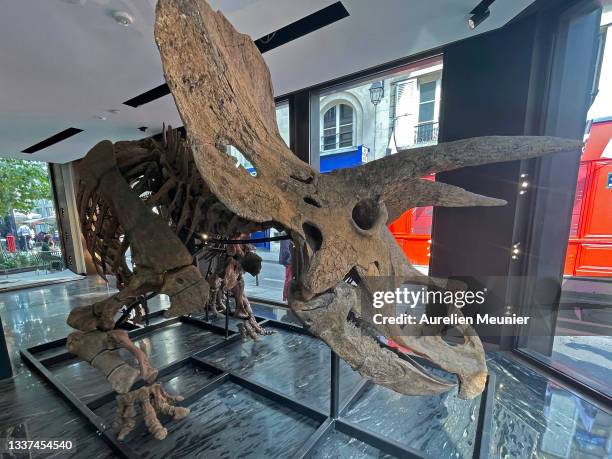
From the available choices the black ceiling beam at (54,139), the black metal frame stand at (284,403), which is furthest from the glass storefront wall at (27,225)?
the black metal frame stand at (284,403)

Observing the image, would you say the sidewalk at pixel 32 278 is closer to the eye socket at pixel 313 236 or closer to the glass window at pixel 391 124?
the glass window at pixel 391 124

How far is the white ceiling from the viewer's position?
80.0 inches

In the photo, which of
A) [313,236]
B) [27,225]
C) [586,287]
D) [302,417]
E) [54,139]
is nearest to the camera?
[313,236]

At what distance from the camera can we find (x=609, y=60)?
6.86 ft

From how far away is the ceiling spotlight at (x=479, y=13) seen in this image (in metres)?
1.99

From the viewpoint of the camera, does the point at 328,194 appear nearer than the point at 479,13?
Yes

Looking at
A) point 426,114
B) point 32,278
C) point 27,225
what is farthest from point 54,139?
point 426,114

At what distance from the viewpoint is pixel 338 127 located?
22.0ft

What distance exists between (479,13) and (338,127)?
477 cm

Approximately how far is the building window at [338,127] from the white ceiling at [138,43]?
3.27 m

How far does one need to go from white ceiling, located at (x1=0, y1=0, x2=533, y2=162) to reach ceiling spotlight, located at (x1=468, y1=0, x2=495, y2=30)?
5 cm

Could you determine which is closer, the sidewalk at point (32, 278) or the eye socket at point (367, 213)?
the eye socket at point (367, 213)

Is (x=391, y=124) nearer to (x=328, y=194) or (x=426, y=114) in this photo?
(x=426, y=114)

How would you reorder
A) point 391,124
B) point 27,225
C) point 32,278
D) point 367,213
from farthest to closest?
point 27,225 → point 32,278 → point 391,124 → point 367,213
